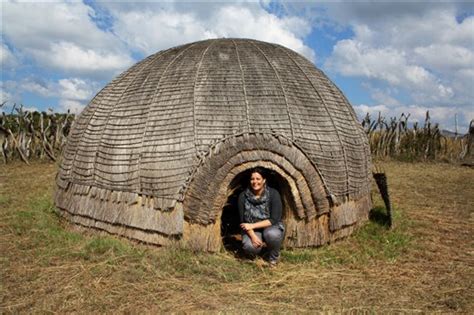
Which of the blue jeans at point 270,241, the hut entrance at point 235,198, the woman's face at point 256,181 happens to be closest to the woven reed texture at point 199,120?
the hut entrance at point 235,198

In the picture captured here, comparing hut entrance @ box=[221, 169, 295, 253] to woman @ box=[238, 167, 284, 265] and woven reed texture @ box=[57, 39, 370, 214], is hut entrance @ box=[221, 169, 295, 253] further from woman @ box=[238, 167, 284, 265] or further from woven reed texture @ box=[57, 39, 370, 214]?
woven reed texture @ box=[57, 39, 370, 214]

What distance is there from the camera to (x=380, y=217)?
9.62m

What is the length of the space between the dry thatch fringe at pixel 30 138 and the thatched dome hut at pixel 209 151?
10.9 metres

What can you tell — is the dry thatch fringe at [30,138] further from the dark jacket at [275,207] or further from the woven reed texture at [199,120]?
the dark jacket at [275,207]

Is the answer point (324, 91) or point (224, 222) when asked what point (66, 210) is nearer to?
point (224, 222)

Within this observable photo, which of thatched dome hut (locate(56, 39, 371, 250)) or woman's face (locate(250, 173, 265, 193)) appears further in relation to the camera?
thatched dome hut (locate(56, 39, 371, 250))

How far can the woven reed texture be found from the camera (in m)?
7.09

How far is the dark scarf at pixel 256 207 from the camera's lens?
680 centimetres

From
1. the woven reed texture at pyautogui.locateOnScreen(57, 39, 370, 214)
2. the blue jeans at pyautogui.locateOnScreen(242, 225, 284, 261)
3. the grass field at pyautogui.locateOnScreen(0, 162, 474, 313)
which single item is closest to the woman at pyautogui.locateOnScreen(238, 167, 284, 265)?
the blue jeans at pyautogui.locateOnScreen(242, 225, 284, 261)

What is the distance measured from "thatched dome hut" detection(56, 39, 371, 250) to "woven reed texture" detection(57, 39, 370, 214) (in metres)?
0.02

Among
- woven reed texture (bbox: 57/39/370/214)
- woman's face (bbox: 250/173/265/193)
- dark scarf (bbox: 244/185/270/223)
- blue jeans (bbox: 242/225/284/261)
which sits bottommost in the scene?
blue jeans (bbox: 242/225/284/261)

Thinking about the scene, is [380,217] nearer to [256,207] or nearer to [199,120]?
[256,207]

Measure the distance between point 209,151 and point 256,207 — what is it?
110 centimetres

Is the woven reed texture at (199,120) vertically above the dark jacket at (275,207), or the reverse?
the woven reed texture at (199,120)
